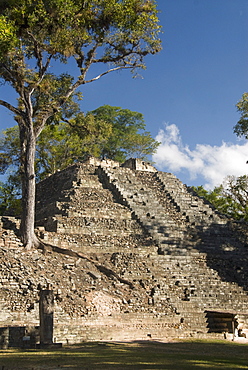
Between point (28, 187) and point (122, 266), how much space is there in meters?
5.59

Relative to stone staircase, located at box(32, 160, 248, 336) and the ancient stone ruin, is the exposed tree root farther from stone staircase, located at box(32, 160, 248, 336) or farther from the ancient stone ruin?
stone staircase, located at box(32, 160, 248, 336)

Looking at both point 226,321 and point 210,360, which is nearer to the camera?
point 210,360

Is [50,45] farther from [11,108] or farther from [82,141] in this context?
[82,141]

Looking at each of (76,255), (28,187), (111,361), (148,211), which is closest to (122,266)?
(76,255)

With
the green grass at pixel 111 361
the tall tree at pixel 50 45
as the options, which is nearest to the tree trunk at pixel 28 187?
the tall tree at pixel 50 45

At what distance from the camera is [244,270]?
78.6ft

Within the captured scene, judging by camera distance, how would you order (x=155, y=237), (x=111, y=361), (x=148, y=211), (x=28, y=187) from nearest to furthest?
(x=111, y=361)
(x=28, y=187)
(x=155, y=237)
(x=148, y=211)

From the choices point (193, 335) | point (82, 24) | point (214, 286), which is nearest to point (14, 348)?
point (193, 335)

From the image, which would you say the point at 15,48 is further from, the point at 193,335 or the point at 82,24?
the point at 193,335

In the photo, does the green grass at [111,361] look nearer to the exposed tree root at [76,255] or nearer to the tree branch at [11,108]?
the exposed tree root at [76,255]

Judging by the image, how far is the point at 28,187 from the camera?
71.1 ft

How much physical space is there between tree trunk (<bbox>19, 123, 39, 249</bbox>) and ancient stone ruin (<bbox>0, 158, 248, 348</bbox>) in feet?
1.98

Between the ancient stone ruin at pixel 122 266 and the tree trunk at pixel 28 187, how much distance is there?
1.98 ft

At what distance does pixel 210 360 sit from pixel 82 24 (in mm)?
18486
